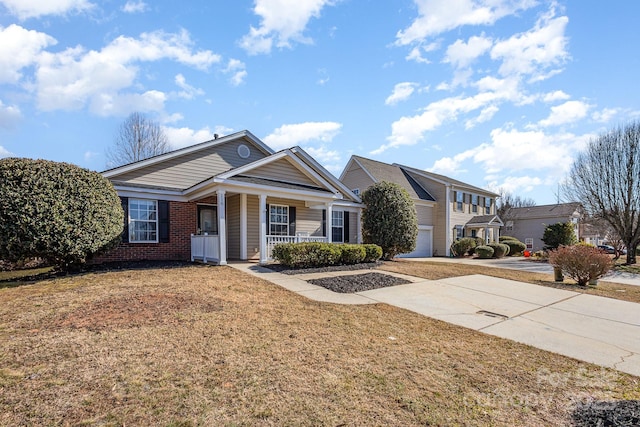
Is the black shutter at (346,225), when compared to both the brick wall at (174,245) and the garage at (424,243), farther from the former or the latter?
the brick wall at (174,245)

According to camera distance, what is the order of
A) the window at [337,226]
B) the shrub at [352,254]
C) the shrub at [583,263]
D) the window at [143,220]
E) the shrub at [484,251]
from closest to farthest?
the shrub at [583,263] < the window at [143,220] < the shrub at [352,254] < the window at [337,226] < the shrub at [484,251]

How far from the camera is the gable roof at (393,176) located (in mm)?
23531

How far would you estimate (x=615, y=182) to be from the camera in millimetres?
19656

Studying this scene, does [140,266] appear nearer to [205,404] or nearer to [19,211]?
[19,211]

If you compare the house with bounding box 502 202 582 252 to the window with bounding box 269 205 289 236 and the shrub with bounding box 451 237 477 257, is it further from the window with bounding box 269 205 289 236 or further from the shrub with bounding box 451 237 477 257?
the window with bounding box 269 205 289 236

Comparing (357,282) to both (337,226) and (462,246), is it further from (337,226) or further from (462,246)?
(462,246)

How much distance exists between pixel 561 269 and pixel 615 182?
1324 cm

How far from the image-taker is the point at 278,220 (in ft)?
48.2

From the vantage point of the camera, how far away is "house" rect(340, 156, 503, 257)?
23906mm

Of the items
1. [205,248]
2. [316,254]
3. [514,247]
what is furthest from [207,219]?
[514,247]

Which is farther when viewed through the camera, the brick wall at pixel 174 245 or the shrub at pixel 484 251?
the shrub at pixel 484 251

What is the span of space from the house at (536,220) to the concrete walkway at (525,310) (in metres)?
29.2

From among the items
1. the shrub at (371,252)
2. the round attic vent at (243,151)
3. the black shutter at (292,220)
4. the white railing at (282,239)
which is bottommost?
the shrub at (371,252)

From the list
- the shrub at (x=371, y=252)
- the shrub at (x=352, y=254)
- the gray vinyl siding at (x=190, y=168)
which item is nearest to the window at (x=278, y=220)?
the gray vinyl siding at (x=190, y=168)
